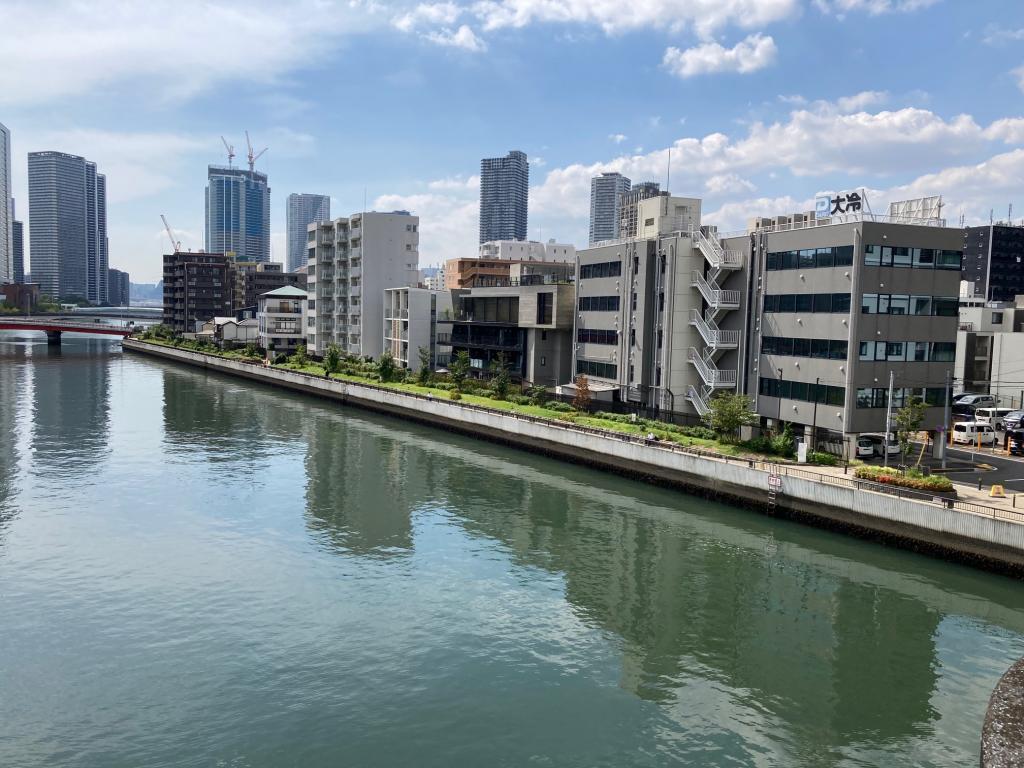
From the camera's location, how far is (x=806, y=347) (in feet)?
157

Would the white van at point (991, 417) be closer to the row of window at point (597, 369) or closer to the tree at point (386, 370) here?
the row of window at point (597, 369)

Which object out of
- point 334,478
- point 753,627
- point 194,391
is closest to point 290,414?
point 194,391

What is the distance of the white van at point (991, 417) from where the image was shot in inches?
2066

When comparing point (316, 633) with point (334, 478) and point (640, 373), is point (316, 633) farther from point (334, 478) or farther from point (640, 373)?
point (640, 373)

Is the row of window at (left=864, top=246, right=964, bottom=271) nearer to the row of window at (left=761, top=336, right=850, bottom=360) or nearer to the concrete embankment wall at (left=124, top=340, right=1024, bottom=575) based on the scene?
the row of window at (left=761, top=336, right=850, bottom=360)

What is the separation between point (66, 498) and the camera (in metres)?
42.0

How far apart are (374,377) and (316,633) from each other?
2676 inches

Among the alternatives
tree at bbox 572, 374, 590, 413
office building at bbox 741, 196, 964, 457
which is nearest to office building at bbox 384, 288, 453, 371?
tree at bbox 572, 374, 590, 413

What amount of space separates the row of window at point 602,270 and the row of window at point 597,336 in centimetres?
471

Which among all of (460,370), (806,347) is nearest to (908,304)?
(806,347)

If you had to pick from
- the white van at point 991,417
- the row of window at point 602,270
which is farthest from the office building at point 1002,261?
the row of window at point 602,270

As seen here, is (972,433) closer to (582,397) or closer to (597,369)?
(582,397)

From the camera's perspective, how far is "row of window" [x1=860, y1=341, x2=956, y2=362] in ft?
147

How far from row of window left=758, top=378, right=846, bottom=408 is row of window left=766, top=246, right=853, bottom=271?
285 inches
